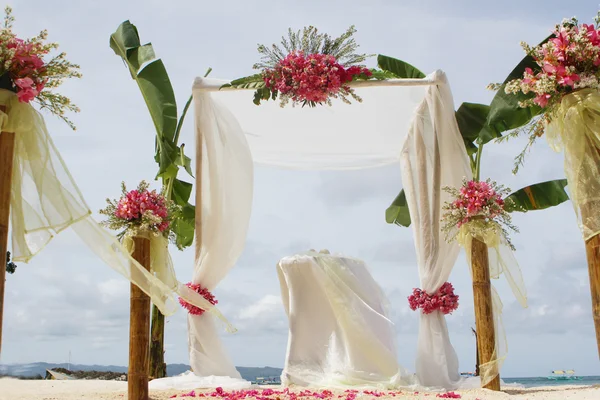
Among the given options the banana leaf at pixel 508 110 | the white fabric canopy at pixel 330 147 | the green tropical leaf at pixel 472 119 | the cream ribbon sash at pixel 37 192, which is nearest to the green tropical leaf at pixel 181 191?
the white fabric canopy at pixel 330 147

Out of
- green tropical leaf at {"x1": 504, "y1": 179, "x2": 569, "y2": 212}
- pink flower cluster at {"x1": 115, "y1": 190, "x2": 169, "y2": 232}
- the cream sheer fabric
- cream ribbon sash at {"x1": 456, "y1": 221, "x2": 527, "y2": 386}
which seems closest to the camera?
pink flower cluster at {"x1": 115, "y1": 190, "x2": 169, "y2": 232}

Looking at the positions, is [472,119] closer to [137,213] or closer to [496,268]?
[496,268]

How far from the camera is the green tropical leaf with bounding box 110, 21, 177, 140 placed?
263 inches

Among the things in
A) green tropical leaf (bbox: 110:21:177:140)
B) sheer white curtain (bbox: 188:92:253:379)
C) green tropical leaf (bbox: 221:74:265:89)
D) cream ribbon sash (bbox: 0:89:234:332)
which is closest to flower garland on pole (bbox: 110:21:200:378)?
green tropical leaf (bbox: 110:21:177:140)

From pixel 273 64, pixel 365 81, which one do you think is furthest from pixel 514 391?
pixel 273 64

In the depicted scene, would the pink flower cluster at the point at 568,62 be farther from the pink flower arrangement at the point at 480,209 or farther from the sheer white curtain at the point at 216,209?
the sheer white curtain at the point at 216,209

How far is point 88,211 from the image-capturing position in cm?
410

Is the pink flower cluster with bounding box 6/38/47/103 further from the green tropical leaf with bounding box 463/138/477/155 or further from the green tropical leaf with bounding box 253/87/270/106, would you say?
the green tropical leaf with bounding box 463/138/477/155

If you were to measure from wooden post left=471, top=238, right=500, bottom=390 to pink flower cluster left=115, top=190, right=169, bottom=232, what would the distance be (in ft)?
8.75

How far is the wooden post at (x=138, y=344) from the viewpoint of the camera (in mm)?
4750

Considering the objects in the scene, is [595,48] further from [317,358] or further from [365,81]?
[317,358]

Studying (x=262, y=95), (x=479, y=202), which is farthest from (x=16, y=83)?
(x=479, y=202)

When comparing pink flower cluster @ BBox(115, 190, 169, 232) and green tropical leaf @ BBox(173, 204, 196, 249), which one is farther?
green tropical leaf @ BBox(173, 204, 196, 249)

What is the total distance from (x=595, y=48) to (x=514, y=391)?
3395mm
